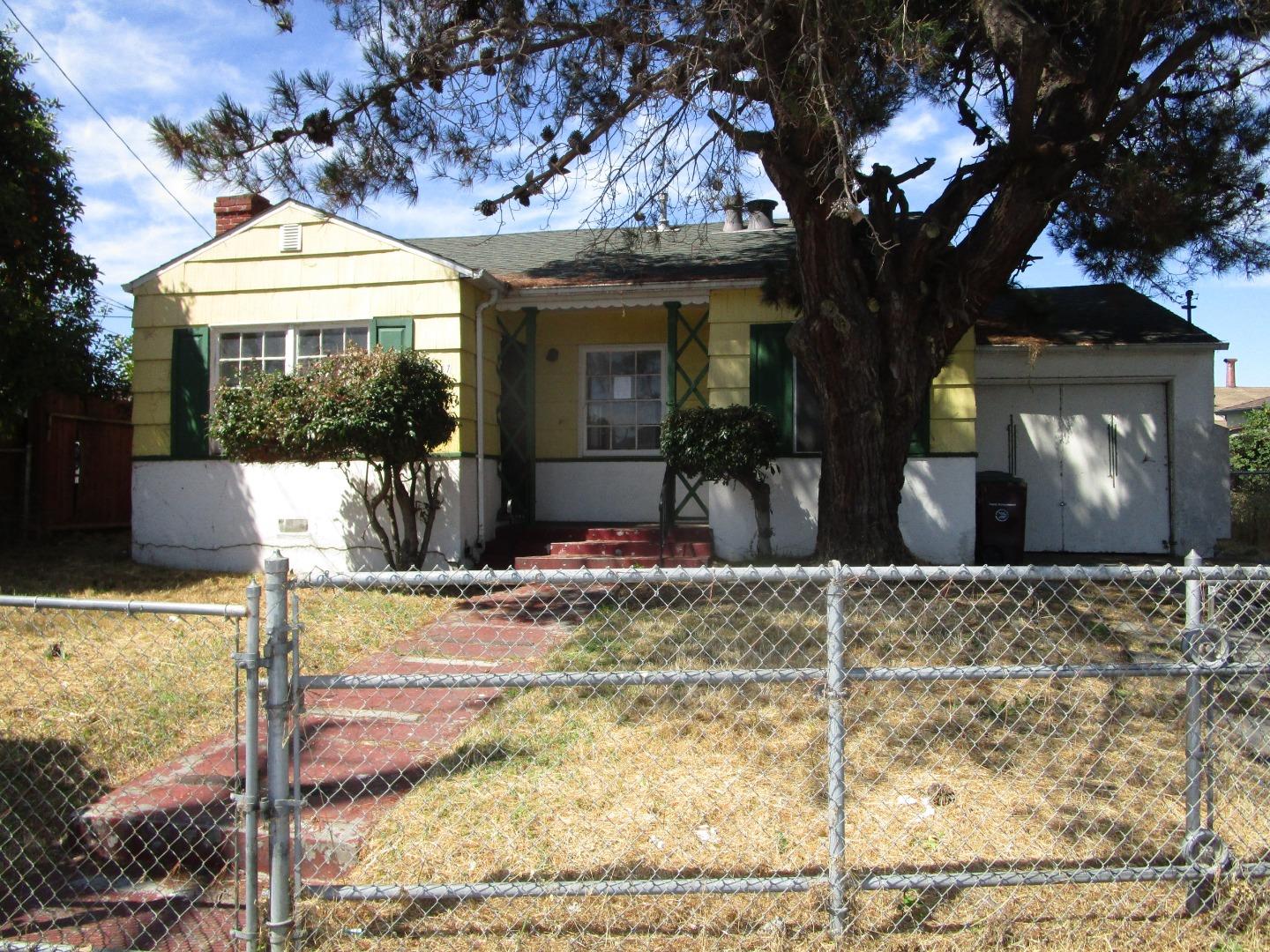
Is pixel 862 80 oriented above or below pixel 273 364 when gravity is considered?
above

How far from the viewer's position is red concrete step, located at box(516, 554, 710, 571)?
923 centimetres

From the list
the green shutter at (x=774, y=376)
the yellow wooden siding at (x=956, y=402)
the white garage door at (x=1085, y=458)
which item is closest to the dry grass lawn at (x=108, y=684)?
the green shutter at (x=774, y=376)

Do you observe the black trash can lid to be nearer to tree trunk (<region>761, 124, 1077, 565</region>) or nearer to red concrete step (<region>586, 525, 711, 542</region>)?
tree trunk (<region>761, 124, 1077, 565</region>)

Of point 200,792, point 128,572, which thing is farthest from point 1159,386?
point 128,572

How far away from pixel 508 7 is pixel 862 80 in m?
2.87

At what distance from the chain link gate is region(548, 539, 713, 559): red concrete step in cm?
271

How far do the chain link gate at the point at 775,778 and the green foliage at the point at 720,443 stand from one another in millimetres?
2530

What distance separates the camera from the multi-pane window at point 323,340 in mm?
10078

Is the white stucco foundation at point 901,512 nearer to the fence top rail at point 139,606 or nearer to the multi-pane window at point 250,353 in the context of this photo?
the multi-pane window at point 250,353

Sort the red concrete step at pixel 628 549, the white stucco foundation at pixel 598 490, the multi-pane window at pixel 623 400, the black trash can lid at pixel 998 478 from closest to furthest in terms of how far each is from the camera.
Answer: the red concrete step at pixel 628 549 → the black trash can lid at pixel 998 478 → the white stucco foundation at pixel 598 490 → the multi-pane window at pixel 623 400

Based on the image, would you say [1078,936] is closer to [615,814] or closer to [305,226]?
[615,814]

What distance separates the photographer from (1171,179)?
8.19 m

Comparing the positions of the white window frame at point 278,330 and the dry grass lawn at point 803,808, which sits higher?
the white window frame at point 278,330

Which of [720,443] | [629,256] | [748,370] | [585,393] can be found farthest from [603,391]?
[720,443]
